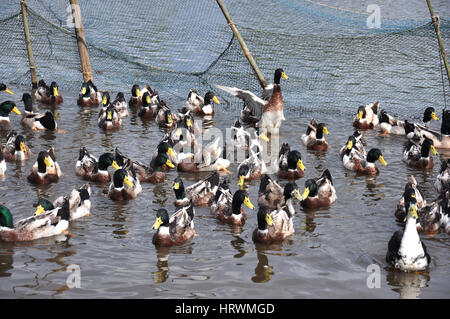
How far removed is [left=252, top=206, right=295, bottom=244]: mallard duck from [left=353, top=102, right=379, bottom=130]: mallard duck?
651 centimetres

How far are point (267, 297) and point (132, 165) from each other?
4.79 meters

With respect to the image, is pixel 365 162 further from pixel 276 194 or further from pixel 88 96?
pixel 88 96

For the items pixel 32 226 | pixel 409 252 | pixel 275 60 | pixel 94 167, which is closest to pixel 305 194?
pixel 409 252

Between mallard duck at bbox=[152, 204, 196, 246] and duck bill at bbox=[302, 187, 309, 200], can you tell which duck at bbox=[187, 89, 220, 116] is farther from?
mallard duck at bbox=[152, 204, 196, 246]

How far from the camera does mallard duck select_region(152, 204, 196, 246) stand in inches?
365

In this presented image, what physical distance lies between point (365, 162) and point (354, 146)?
1.85ft

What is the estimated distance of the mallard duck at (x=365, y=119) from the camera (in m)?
15.5

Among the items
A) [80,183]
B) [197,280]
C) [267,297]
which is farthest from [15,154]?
[267,297]

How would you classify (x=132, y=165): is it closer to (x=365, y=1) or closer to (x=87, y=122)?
(x=87, y=122)

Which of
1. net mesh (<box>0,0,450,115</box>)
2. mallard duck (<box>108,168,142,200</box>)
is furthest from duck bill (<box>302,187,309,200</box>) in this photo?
net mesh (<box>0,0,450,115</box>)

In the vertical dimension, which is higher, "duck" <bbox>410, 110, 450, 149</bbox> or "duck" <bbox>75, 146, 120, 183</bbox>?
"duck" <bbox>410, 110, 450, 149</bbox>

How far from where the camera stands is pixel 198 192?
11125 millimetres

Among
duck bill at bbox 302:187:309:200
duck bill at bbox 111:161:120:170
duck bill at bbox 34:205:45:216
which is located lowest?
duck bill at bbox 34:205:45:216

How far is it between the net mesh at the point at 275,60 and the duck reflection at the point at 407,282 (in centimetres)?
803
